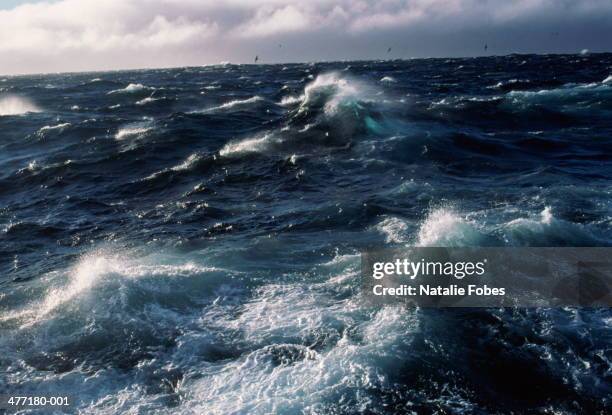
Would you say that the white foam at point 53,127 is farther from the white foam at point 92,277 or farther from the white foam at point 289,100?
the white foam at point 92,277

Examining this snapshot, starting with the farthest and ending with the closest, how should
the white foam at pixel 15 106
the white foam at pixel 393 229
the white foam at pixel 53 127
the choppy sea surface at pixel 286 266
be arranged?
the white foam at pixel 15 106, the white foam at pixel 53 127, the white foam at pixel 393 229, the choppy sea surface at pixel 286 266

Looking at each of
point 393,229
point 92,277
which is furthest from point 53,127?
point 393,229

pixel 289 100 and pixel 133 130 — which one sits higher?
pixel 289 100

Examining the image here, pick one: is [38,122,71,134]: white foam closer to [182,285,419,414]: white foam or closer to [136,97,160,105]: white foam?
[136,97,160,105]: white foam

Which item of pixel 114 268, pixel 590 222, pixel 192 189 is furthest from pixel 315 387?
pixel 192 189

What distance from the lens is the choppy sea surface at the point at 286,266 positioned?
8.55m

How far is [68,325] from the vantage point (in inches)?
424

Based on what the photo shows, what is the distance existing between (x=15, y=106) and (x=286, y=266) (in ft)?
171

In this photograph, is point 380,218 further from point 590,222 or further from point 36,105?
point 36,105

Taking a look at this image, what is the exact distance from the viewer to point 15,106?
5250cm

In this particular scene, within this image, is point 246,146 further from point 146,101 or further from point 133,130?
point 146,101

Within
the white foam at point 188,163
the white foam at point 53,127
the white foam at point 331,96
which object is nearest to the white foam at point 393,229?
the white foam at point 188,163

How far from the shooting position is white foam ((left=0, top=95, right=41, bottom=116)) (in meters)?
48.0

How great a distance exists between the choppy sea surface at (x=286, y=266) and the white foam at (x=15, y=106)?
19.4 metres
